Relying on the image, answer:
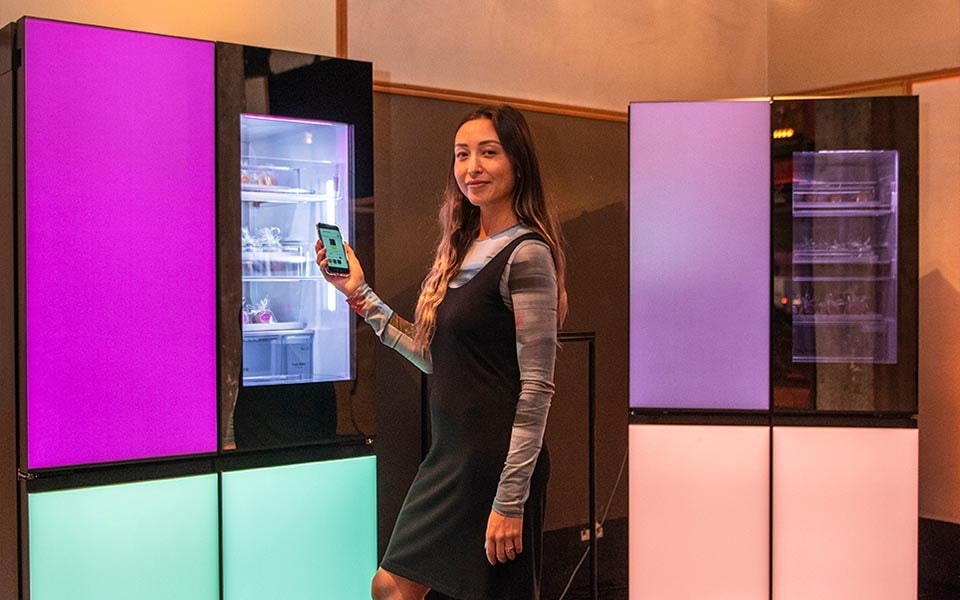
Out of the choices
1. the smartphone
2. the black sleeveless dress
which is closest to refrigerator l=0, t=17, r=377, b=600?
the smartphone

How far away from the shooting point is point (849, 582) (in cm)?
390

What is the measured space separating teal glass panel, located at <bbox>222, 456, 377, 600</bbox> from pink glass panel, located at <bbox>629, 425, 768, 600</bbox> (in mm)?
1074

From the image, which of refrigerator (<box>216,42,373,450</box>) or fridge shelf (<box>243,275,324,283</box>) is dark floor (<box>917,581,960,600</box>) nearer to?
refrigerator (<box>216,42,373,450</box>)

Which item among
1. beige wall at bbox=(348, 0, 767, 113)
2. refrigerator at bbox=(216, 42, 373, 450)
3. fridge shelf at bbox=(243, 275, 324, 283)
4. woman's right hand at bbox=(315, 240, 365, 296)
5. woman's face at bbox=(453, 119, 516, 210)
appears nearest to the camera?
woman's face at bbox=(453, 119, 516, 210)

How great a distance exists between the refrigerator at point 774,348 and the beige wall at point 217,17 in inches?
49.8

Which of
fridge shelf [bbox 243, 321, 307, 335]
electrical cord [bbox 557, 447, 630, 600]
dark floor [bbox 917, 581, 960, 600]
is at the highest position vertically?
fridge shelf [bbox 243, 321, 307, 335]

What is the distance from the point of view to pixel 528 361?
2.42 m

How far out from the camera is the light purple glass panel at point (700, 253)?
12.8 feet

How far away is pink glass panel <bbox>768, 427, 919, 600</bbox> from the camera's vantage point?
3.88 m

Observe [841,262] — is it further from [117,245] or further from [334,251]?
[117,245]

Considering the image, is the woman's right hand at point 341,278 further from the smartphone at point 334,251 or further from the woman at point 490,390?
the woman at point 490,390

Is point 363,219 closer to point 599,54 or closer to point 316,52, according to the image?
point 316,52

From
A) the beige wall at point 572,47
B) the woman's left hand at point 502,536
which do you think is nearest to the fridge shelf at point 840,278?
the beige wall at point 572,47

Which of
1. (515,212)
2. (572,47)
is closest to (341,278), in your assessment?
(515,212)
